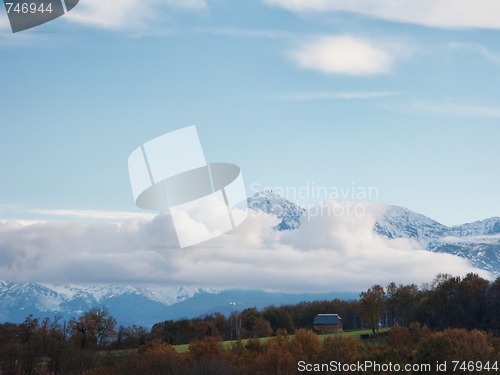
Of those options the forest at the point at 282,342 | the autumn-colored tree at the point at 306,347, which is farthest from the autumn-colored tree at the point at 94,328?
the autumn-colored tree at the point at 306,347

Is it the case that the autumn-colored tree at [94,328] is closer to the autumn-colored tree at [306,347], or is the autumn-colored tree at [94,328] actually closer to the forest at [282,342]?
the forest at [282,342]

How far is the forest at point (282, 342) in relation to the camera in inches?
3337

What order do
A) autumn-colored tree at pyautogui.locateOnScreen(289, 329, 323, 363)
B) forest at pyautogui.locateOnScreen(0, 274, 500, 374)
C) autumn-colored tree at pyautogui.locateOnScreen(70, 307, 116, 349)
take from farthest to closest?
autumn-colored tree at pyautogui.locateOnScreen(70, 307, 116, 349), autumn-colored tree at pyautogui.locateOnScreen(289, 329, 323, 363), forest at pyautogui.locateOnScreen(0, 274, 500, 374)

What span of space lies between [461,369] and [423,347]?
594 centimetres

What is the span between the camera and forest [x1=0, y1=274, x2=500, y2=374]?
278 ft

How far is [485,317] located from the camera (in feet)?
425

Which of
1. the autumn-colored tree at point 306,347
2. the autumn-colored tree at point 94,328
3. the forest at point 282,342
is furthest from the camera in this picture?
the autumn-colored tree at point 94,328

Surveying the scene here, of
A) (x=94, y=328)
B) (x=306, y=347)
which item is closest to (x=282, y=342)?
(x=306, y=347)

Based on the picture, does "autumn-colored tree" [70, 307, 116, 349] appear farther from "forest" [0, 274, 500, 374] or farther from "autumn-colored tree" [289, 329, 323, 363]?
"autumn-colored tree" [289, 329, 323, 363]

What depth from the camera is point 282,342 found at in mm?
107438

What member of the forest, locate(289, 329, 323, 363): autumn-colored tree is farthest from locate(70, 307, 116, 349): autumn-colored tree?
locate(289, 329, 323, 363): autumn-colored tree

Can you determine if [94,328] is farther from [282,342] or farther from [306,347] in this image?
[306,347]

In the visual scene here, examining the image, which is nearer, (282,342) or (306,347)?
(306,347)

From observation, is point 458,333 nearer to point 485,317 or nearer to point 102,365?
point 485,317
